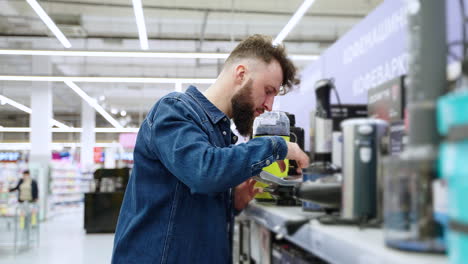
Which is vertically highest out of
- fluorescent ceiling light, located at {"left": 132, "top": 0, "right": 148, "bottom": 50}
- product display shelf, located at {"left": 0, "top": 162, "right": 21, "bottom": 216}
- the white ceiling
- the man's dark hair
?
the white ceiling

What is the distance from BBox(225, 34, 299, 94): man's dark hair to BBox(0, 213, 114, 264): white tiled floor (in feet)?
19.0

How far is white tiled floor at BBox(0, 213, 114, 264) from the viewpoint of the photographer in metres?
6.96

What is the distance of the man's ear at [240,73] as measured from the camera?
71.2 inches

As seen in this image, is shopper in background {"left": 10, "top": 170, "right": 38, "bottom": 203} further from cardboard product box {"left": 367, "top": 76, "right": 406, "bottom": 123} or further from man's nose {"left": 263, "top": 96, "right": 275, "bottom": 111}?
cardboard product box {"left": 367, "top": 76, "right": 406, "bottom": 123}

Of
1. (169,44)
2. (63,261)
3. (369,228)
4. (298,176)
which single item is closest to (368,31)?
(298,176)

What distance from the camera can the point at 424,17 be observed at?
702mm

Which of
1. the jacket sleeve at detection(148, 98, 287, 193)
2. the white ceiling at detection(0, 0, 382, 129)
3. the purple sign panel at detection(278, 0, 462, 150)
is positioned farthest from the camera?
the white ceiling at detection(0, 0, 382, 129)

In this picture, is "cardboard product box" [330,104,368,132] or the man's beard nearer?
"cardboard product box" [330,104,368,132]

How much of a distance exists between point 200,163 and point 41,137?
13.1 meters

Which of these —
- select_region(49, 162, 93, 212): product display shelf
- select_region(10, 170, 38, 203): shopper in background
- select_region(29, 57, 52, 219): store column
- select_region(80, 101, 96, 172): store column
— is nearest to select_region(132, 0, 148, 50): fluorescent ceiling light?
select_region(10, 170, 38, 203): shopper in background

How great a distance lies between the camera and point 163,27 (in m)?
11.4

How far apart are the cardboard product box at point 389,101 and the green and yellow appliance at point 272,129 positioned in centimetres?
50

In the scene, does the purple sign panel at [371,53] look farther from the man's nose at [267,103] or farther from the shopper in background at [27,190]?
the shopper in background at [27,190]

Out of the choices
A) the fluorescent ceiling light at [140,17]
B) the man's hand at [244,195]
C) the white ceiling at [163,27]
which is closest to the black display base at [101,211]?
the white ceiling at [163,27]
